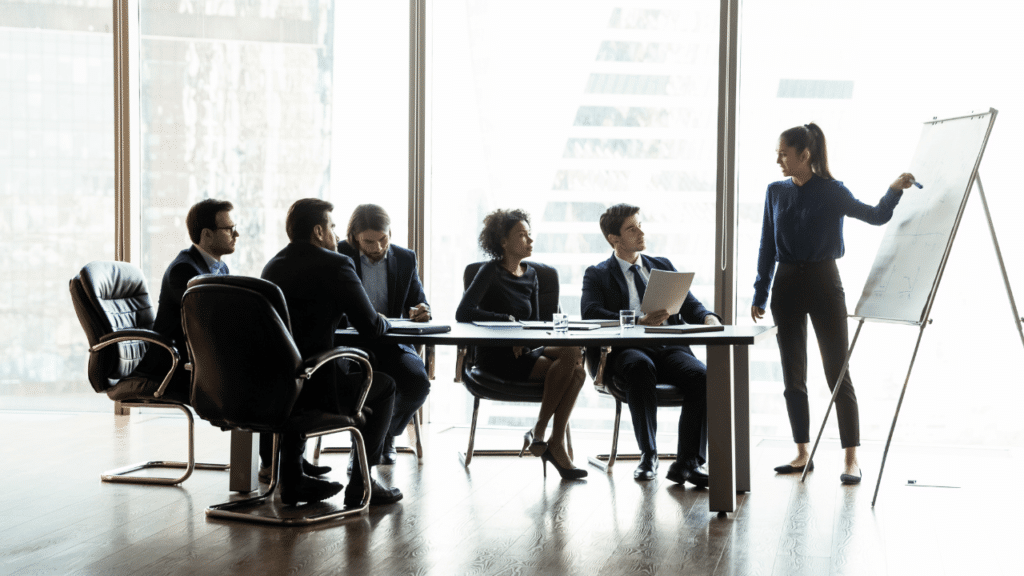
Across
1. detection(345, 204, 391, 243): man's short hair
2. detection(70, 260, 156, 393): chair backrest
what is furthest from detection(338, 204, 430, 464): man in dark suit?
detection(70, 260, 156, 393): chair backrest

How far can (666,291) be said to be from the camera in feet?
12.8

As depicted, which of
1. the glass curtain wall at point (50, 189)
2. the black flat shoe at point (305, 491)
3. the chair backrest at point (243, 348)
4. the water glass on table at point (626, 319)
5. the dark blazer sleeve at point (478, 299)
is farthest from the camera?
the glass curtain wall at point (50, 189)

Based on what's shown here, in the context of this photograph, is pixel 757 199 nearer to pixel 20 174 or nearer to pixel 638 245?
pixel 638 245

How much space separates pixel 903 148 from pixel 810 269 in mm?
1164

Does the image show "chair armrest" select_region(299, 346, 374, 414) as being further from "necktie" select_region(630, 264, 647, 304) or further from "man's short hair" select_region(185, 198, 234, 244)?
"necktie" select_region(630, 264, 647, 304)

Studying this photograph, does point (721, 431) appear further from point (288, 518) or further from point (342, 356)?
point (288, 518)

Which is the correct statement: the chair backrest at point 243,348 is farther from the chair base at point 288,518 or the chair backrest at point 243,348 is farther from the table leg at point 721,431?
the table leg at point 721,431

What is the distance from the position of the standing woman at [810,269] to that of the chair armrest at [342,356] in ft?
6.86

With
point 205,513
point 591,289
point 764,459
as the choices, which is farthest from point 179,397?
point 764,459

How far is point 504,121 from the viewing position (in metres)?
5.62

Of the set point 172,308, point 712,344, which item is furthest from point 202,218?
point 712,344

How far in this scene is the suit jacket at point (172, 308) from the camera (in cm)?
404

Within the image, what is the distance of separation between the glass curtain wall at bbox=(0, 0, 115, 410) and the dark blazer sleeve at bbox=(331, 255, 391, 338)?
11.2 ft

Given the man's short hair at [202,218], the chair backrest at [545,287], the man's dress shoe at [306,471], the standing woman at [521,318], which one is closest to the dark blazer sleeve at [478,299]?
the standing woman at [521,318]
